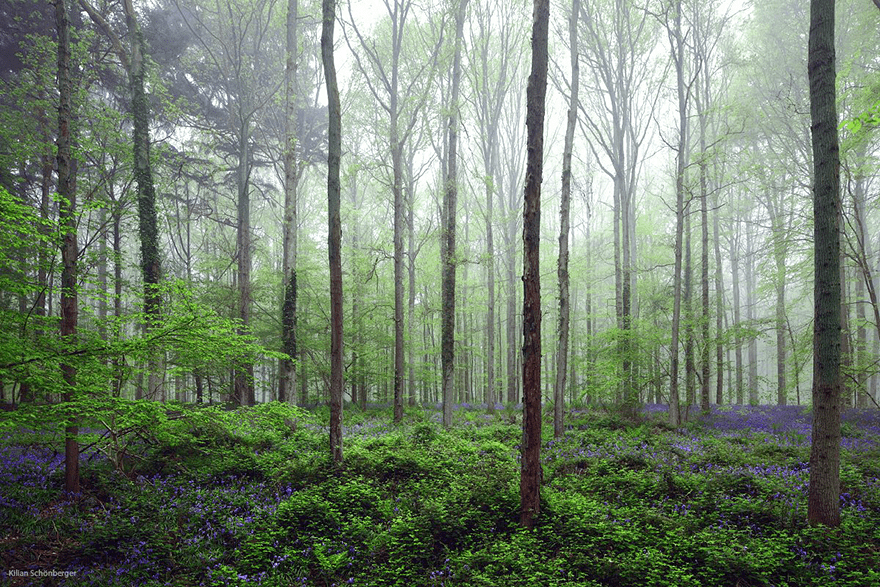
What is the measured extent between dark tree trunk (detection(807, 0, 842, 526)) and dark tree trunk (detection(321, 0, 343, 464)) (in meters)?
7.05

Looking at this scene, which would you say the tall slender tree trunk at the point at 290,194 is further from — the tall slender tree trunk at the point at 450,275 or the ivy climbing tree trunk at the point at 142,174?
the tall slender tree trunk at the point at 450,275

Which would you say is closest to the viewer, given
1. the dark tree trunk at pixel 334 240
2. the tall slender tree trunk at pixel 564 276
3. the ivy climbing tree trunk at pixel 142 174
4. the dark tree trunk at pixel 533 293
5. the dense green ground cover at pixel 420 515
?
the dense green ground cover at pixel 420 515

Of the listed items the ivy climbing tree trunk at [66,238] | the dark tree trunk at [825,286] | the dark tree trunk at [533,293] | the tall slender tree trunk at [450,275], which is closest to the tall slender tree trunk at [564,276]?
the tall slender tree trunk at [450,275]

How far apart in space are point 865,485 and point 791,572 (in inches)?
127

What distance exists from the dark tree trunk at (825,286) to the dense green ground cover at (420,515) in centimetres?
47

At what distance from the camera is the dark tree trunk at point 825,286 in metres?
4.67

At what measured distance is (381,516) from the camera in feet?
19.6

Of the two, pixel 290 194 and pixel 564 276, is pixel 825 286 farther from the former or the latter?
pixel 290 194

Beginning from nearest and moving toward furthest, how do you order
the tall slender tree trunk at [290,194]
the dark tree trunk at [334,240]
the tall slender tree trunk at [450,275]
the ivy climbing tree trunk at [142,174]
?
the dark tree trunk at [334,240], the ivy climbing tree trunk at [142,174], the tall slender tree trunk at [290,194], the tall slender tree trunk at [450,275]

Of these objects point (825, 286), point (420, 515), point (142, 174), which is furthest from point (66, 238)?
point (825, 286)

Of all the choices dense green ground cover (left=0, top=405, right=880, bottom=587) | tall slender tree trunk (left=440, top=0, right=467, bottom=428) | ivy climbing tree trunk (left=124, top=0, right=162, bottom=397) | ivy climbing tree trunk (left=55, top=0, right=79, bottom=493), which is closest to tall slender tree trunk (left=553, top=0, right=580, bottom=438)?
dense green ground cover (left=0, top=405, right=880, bottom=587)

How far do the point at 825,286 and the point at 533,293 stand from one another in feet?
11.5

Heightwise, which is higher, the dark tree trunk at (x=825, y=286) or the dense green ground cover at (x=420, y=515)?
the dark tree trunk at (x=825, y=286)

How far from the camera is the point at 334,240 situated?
7461mm
